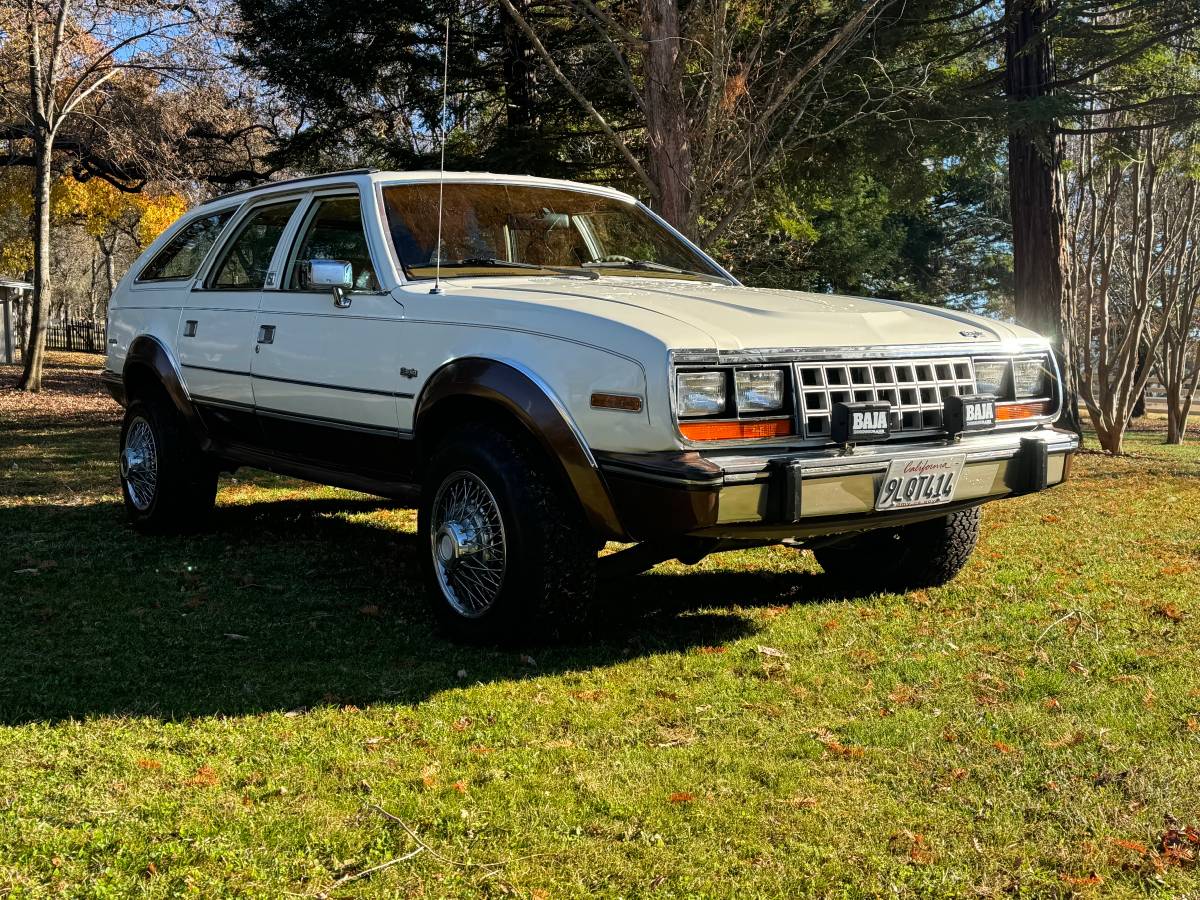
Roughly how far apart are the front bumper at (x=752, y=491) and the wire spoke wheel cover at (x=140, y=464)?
3.73 meters

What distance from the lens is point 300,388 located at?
5.45 meters

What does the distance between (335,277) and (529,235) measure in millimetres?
982

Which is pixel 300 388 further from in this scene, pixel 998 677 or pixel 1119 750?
pixel 1119 750

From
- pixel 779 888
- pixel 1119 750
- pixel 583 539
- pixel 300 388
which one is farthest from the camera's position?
pixel 300 388

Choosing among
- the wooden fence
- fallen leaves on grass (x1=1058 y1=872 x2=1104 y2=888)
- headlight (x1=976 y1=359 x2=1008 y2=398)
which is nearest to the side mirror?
headlight (x1=976 y1=359 x2=1008 y2=398)

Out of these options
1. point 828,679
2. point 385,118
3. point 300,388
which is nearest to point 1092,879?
point 828,679

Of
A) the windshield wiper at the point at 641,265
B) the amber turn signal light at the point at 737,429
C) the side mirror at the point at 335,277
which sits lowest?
the amber turn signal light at the point at 737,429

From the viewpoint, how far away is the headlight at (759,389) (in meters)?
4.04

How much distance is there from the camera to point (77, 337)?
1625 inches

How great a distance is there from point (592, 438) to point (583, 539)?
1.49 ft

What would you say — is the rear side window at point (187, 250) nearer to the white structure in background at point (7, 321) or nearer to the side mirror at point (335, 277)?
the side mirror at point (335, 277)

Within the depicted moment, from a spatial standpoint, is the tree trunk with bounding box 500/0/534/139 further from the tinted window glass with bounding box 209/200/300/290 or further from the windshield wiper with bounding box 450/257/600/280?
the windshield wiper with bounding box 450/257/600/280

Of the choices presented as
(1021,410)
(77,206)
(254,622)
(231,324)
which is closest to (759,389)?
(1021,410)

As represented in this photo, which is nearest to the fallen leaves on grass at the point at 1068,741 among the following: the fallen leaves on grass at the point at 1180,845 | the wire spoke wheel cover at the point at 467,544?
the fallen leaves on grass at the point at 1180,845
